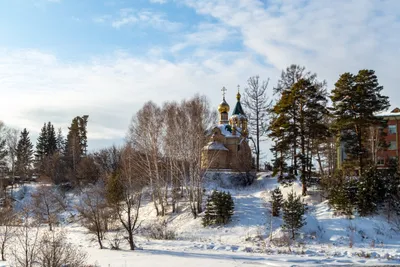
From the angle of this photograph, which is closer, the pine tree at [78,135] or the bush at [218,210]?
the bush at [218,210]

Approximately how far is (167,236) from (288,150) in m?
10.2

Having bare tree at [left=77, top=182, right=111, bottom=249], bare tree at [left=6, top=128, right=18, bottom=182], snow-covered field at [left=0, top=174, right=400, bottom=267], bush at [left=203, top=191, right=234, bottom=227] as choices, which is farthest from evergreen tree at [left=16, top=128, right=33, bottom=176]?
bush at [left=203, top=191, right=234, bottom=227]

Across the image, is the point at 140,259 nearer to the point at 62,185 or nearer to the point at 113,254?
the point at 113,254

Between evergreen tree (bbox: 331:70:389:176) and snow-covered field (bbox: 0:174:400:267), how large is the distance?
4.17 m

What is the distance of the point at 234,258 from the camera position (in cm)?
1423

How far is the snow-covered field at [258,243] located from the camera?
13883 millimetres

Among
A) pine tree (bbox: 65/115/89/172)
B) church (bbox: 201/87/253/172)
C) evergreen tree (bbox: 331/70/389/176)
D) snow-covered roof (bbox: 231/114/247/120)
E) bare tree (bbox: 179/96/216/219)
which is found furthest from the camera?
pine tree (bbox: 65/115/89/172)

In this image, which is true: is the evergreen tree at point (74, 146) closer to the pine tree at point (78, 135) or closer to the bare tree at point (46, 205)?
the pine tree at point (78, 135)

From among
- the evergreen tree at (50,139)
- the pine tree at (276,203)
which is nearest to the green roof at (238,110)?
the pine tree at (276,203)

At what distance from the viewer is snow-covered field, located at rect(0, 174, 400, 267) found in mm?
13883

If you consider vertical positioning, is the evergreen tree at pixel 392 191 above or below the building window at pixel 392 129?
below

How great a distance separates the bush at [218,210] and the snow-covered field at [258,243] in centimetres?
51

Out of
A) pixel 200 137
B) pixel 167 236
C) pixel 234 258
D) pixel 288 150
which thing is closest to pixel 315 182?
pixel 288 150

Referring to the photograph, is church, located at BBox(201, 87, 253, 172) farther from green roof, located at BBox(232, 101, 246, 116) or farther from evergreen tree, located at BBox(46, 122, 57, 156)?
evergreen tree, located at BBox(46, 122, 57, 156)
